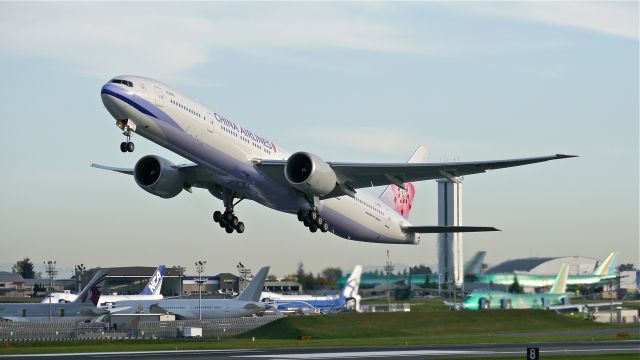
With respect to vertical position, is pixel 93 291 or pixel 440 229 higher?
pixel 440 229

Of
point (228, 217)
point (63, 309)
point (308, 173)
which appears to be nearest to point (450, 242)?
point (63, 309)

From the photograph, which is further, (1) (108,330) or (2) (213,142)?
(1) (108,330)

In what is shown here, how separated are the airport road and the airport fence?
16.0 meters

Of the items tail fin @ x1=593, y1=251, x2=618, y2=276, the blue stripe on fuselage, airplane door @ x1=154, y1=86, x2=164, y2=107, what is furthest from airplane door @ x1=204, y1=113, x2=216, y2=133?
tail fin @ x1=593, y1=251, x2=618, y2=276

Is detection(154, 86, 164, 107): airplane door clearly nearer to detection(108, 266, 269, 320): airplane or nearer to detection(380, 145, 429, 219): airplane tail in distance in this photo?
detection(380, 145, 429, 219): airplane tail in distance

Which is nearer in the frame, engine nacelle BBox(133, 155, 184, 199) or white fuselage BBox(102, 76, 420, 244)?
white fuselage BBox(102, 76, 420, 244)

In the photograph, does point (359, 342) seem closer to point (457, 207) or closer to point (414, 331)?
point (414, 331)

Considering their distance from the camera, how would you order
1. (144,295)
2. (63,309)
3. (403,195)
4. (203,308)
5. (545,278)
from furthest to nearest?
(545,278)
(144,295)
(63,309)
(203,308)
(403,195)

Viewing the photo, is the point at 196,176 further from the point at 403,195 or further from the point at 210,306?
the point at 210,306

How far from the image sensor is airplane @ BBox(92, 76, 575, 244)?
3991cm

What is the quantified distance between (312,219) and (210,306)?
42144mm

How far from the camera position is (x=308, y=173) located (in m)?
45.1

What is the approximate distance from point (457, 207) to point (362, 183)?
418 ft

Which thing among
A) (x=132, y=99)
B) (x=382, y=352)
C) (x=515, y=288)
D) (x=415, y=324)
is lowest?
(x=382, y=352)
